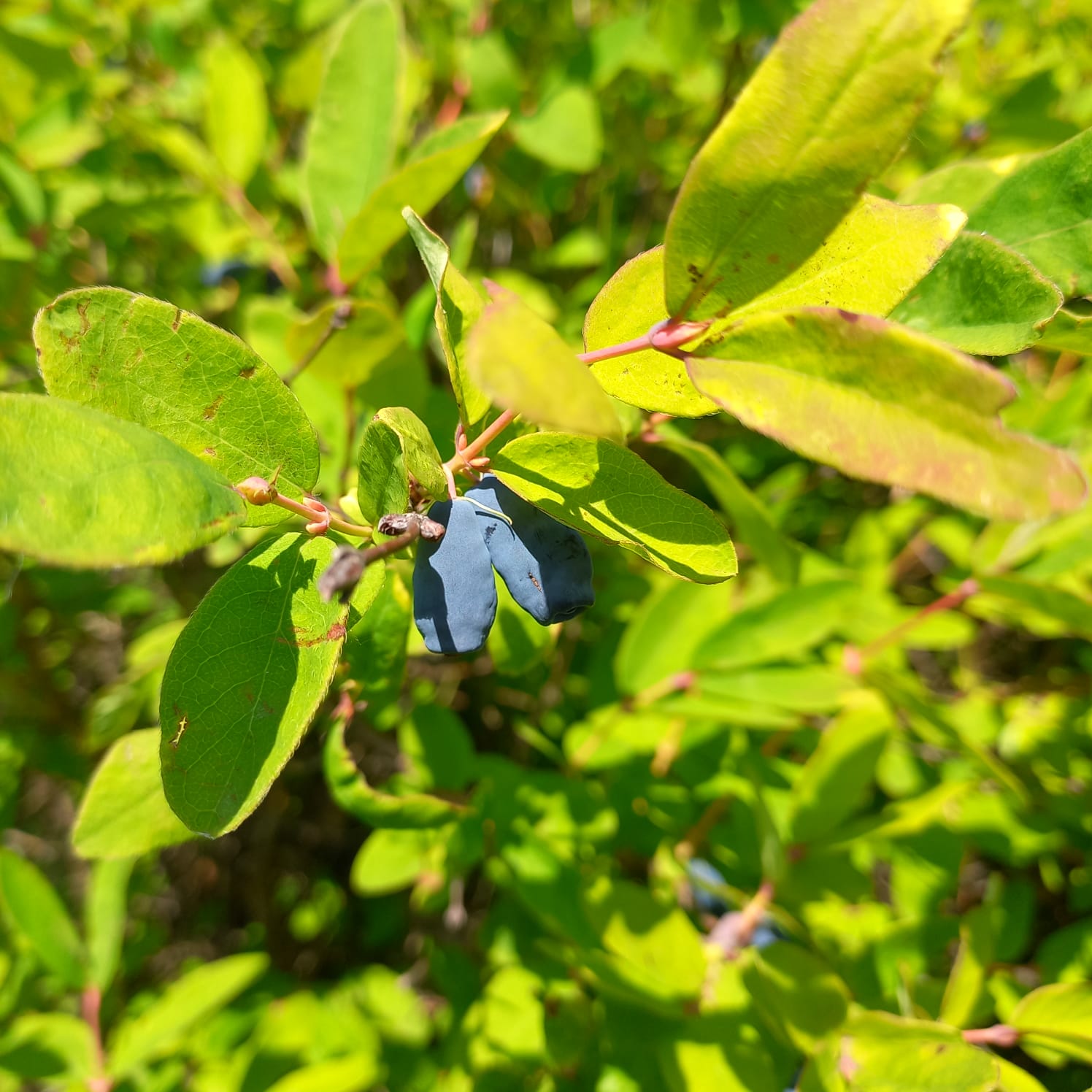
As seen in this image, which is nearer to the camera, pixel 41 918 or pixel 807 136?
pixel 807 136

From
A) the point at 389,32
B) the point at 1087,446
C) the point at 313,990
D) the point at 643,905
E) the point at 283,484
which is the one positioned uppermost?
the point at 389,32

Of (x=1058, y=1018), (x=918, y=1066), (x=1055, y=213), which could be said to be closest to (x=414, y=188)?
(x=1055, y=213)

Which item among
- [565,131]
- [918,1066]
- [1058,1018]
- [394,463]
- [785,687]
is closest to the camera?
[394,463]

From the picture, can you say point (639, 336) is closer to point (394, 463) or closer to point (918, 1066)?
point (394, 463)

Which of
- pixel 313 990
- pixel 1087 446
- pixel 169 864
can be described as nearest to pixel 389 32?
pixel 1087 446

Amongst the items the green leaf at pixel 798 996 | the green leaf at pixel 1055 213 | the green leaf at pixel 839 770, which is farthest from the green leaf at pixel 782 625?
the green leaf at pixel 1055 213

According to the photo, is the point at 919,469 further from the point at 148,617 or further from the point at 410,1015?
the point at 148,617

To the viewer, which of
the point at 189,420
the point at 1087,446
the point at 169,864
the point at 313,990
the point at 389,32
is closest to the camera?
the point at 189,420
